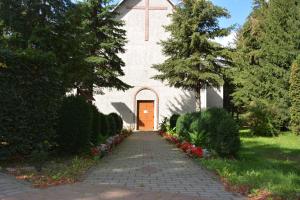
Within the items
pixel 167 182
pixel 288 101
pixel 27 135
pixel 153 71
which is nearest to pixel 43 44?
pixel 27 135

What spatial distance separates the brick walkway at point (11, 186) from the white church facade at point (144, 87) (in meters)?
24.7

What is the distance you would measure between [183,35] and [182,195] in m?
20.4

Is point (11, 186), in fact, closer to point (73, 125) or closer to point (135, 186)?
point (135, 186)

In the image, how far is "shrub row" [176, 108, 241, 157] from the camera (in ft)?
44.2

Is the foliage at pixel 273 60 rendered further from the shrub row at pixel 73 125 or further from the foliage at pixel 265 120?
the shrub row at pixel 73 125

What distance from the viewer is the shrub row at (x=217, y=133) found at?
13.5 metres

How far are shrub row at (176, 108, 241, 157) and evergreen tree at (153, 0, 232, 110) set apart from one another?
10323 millimetres

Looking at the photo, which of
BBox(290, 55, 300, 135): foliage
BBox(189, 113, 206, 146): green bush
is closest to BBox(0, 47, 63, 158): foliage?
BBox(189, 113, 206, 146): green bush

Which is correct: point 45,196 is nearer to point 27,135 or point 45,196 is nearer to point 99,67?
point 27,135

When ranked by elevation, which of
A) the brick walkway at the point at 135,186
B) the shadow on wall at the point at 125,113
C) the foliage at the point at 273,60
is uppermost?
the foliage at the point at 273,60

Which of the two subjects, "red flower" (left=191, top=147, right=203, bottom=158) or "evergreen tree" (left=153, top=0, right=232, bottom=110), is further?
"evergreen tree" (left=153, top=0, right=232, bottom=110)

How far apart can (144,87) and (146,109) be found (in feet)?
5.84

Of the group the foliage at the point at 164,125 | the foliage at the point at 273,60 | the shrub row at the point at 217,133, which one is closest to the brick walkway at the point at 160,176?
the shrub row at the point at 217,133

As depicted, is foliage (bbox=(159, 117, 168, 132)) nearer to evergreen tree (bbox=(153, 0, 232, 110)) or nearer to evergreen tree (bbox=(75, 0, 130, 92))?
evergreen tree (bbox=(153, 0, 232, 110))
